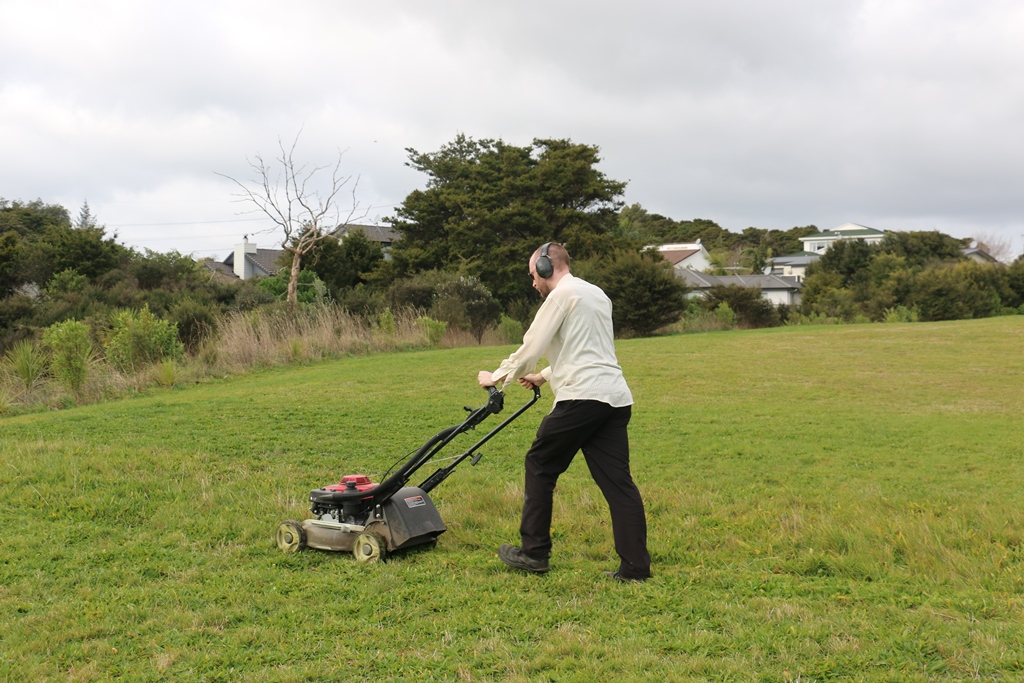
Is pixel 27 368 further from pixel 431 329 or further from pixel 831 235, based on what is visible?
pixel 831 235

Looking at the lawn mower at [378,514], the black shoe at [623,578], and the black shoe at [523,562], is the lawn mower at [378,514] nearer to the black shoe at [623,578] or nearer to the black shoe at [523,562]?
the black shoe at [523,562]

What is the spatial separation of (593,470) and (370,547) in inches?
58.6

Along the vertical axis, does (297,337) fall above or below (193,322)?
below

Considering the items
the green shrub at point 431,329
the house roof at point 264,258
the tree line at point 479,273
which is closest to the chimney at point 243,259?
the house roof at point 264,258

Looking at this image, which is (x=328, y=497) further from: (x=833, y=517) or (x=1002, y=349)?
(x=1002, y=349)

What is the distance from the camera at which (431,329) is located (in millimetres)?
21312

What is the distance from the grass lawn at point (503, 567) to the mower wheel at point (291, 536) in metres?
0.08

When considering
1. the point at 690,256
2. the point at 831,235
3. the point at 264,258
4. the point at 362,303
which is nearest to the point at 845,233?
the point at 831,235

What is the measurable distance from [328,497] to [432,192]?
38791mm

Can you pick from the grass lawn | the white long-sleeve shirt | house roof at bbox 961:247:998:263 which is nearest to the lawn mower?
→ the grass lawn

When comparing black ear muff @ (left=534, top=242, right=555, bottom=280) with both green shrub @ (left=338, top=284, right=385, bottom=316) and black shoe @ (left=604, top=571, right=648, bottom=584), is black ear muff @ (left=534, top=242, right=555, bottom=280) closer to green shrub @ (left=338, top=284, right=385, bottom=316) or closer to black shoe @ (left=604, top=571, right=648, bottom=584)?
black shoe @ (left=604, top=571, right=648, bottom=584)

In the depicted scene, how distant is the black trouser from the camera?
16.6 ft

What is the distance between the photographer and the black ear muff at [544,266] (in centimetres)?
529

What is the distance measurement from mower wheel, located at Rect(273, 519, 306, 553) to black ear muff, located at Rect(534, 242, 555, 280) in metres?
2.32
